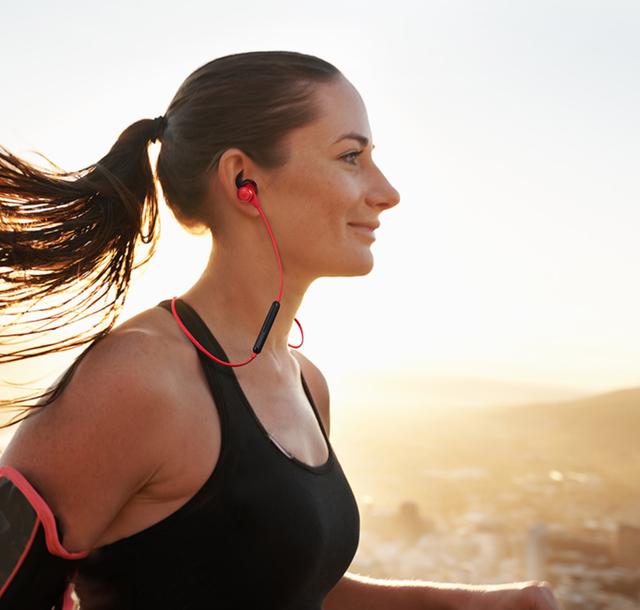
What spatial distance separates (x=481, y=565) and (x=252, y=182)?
7784 millimetres

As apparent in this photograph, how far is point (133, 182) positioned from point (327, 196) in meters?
0.37

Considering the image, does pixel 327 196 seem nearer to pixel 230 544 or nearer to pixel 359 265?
pixel 359 265

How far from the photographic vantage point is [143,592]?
1.25m

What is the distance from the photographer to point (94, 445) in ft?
3.79

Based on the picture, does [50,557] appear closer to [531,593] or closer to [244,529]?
[244,529]

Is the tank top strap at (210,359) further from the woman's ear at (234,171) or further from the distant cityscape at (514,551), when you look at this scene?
the distant cityscape at (514,551)

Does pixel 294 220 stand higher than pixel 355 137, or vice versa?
pixel 355 137

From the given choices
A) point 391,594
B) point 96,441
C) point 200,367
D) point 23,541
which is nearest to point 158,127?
point 200,367

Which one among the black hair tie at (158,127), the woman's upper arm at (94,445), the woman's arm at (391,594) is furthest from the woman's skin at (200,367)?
the woman's arm at (391,594)

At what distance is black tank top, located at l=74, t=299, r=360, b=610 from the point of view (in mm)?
1242

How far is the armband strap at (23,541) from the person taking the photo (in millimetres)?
1120

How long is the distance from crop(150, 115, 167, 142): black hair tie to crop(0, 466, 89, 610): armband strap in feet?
2.54

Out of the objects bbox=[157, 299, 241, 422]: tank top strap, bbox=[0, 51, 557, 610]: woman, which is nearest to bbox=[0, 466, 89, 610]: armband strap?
bbox=[0, 51, 557, 610]: woman

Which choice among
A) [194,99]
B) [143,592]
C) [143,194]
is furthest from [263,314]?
[143,592]
